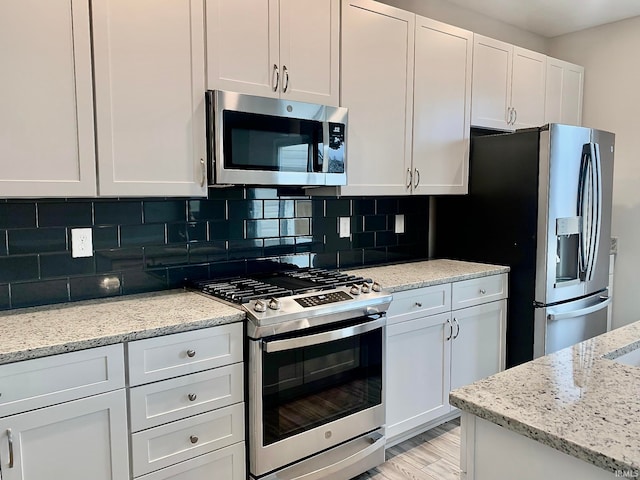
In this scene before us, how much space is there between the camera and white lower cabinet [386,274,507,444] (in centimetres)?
257

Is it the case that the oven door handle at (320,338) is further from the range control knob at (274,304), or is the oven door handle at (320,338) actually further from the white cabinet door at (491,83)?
the white cabinet door at (491,83)

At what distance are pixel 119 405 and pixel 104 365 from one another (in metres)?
0.16

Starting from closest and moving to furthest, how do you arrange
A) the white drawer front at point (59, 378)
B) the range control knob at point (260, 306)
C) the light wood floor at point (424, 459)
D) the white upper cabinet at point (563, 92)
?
the white drawer front at point (59, 378) < the range control knob at point (260, 306) < the light wood floor at point (424, 459) < the white upper cabinet at point (563, 92)

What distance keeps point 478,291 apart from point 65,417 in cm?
228

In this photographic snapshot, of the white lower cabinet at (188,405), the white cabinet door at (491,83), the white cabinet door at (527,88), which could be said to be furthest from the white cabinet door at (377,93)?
the white lower cabinet at (188,405)

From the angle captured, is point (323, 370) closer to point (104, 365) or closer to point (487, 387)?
point (104, 365)

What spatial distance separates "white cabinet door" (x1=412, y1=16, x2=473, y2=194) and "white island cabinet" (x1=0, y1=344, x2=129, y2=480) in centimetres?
206

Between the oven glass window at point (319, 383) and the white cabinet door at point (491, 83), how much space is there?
6.02 ft

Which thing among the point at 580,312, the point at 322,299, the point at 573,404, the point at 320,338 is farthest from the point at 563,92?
the point at 573,404

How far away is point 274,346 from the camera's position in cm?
192

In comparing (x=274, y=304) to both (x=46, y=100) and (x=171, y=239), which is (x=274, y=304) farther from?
(x=46, y=100)

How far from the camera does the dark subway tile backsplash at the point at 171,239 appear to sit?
6.54 feet

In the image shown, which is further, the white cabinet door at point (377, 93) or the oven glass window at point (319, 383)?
the white cabinet door at point (377, 93)

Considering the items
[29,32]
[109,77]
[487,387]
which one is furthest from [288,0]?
[487,387]
